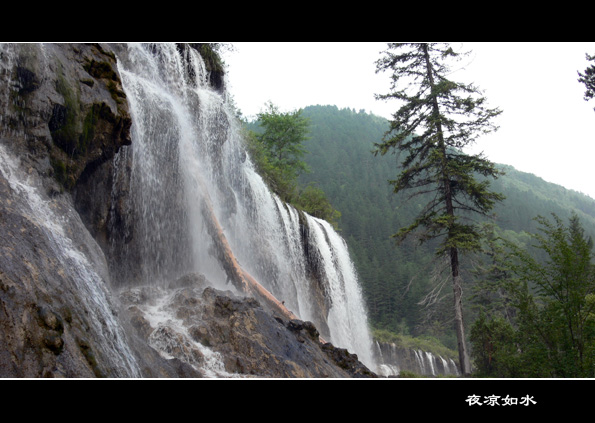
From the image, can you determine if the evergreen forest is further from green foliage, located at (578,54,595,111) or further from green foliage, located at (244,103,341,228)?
green foliage, located at (578,54,595,111)

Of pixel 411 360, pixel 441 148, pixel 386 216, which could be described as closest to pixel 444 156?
pixel 441 148

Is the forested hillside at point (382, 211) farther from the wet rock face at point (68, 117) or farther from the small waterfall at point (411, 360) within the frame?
the wet rock face at point (68, 117)

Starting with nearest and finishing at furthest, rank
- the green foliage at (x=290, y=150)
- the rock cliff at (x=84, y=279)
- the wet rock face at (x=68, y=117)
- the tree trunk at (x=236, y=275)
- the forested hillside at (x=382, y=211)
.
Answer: the rock cliff at (x=84, y=279) → the wet rock face at (x=68, y=117) → the tree trunk at (x=236, y=275) → the green foliage at (x=290, y=150) → the forested hillside at (x=382, y=211)

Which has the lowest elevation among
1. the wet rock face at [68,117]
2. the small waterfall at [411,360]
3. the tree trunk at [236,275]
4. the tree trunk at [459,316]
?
the small waterfall at [411,360]

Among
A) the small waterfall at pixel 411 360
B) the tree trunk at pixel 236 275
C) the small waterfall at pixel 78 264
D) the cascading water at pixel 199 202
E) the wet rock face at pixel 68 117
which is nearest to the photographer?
the small waterfall at pixel 78 264

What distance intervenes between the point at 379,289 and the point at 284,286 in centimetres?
4690

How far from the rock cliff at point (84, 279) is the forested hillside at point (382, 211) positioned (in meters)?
9.40

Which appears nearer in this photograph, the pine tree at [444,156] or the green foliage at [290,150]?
the pine tree at [444,156]

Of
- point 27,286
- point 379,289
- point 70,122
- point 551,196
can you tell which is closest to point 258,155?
point 70,122

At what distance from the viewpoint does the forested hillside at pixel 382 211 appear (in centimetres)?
5922

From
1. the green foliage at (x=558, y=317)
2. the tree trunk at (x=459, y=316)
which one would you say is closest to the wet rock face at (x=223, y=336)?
the green foliage at (x=558, y=317)

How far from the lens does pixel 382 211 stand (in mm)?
87000

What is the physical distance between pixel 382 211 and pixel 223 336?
266 feet

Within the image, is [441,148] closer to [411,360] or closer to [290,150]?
[290,150]
